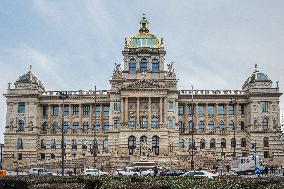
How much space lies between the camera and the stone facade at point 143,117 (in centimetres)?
11006

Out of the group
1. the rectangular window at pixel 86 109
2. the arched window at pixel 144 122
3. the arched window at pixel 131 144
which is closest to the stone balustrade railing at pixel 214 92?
the arched window at pixel 144 122

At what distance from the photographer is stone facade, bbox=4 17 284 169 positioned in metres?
110

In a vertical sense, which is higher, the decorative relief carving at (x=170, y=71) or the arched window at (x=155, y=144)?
the decorative relief carving at (x=170, y=71)

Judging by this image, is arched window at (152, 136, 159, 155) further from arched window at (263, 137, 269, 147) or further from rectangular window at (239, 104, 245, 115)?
arched window at (263, 137, 269, 147)

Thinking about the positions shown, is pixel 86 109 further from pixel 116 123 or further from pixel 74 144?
pixel 116 123

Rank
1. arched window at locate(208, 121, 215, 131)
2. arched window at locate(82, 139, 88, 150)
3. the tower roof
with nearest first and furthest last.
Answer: arched window at locate(82, 139, 88, 150), the tower roof, arched window at locate(208, 121, 215, 131)

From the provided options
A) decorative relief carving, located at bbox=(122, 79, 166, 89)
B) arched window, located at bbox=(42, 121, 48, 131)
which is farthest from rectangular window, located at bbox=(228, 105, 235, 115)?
arched window, located at bbox=(42, 121, 48, 131)

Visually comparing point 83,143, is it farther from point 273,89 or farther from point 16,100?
point 273,89

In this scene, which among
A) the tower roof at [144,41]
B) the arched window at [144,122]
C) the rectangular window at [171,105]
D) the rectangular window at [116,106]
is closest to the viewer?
the rectangular window at [171,105]

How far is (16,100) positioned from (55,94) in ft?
28.9

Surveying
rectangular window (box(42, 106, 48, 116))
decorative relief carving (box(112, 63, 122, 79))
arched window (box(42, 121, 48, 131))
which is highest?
decorative relief carving (box(112, 63, 122, 79))

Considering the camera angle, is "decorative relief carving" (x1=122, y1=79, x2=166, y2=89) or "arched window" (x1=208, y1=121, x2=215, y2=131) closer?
"decorative relief carving" (x1=122, y1=79, x2=166, y2=89)

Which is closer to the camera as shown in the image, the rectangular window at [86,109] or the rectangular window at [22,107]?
the rectangular window at [22,107]

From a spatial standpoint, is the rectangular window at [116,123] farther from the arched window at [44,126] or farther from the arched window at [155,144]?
the arched window at [44,126]
